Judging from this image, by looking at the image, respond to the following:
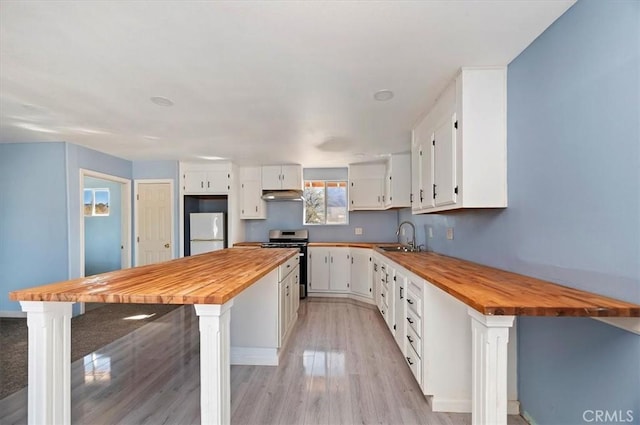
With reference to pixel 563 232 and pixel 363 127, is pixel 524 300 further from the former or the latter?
pixel 363 127

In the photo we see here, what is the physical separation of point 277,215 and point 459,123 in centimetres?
394

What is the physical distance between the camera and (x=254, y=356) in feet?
8.28

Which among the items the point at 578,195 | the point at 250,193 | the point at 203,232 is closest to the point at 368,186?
the point at 250,193

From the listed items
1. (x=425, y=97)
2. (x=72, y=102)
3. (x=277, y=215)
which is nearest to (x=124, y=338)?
(x=72, y=102)

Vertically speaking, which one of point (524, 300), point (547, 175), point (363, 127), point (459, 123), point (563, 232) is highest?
point (363, 127)

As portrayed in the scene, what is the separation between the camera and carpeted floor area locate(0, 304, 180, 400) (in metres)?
2.28

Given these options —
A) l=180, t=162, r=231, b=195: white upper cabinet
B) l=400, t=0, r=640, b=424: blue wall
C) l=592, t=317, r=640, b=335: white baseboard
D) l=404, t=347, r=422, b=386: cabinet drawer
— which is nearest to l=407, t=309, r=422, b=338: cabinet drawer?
l=404, t=347, r=422, b=386: cabinet drawer

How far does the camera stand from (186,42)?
161cm

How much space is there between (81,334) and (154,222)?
198 cm

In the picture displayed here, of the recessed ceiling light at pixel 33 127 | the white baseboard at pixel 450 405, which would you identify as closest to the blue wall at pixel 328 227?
the recessed ceiling light at pixel 33 127

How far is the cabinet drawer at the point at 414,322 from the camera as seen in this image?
2002mm

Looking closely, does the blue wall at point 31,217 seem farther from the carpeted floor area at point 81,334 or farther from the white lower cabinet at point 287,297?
the white lower cabinet at point 287,297

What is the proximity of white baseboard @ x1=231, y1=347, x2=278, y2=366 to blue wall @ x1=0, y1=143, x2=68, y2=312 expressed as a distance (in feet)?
9.04

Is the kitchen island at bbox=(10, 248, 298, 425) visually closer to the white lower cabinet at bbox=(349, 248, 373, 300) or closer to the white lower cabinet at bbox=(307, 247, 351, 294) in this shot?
the white lower cabinet at bbox=(349, 248, 373, 300)
